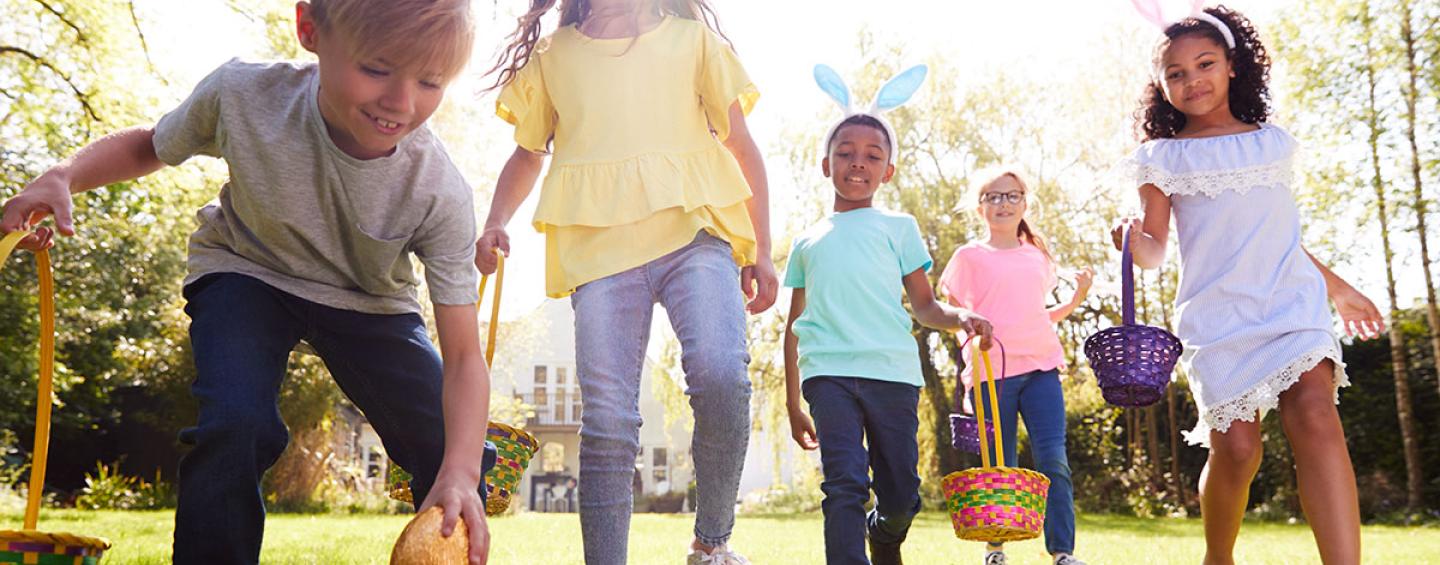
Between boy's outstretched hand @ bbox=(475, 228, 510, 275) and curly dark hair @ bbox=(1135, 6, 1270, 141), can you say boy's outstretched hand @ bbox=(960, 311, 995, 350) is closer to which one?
curly dark hair @ bbox=(1135, 6, 1270, 141)

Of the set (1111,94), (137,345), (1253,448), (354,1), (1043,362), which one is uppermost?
(1111,94)

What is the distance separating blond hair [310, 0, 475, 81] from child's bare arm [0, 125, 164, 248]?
0.63m

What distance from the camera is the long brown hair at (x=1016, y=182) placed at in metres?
5.80

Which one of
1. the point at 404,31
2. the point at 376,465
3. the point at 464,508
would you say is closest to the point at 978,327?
the point at 464,508

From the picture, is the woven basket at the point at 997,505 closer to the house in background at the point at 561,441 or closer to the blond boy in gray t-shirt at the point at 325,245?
the blond boy in gray t-shirt at the point at 325,245

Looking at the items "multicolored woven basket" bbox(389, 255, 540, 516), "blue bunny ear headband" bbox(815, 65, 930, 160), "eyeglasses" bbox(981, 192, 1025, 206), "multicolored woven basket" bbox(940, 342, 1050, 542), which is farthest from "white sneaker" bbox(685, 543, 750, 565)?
"eyeglasses" bbox(981, 192, 1025, 206)

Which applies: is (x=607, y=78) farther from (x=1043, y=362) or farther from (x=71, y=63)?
(x=71, y=63)

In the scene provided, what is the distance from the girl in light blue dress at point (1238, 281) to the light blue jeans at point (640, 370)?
4.86 ft

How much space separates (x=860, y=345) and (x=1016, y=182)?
2111 mm

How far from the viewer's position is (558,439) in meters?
40.9

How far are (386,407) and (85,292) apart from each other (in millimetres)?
21724

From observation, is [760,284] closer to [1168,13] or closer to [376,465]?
[1168,13]

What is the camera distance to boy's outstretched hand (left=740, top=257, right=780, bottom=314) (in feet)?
12.0

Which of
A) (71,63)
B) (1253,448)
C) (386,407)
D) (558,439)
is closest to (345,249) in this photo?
(386,407)
